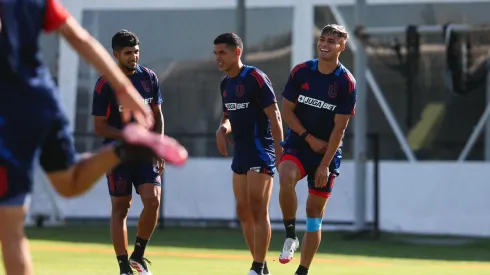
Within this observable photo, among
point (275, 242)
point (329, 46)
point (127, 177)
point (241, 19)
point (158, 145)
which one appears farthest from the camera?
point (241, 19)

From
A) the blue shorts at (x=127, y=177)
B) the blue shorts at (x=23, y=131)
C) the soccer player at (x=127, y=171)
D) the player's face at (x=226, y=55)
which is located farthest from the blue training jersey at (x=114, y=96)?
the blue shorts at (x=23, y=131)

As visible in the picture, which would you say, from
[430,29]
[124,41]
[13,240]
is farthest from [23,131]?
[430,29]

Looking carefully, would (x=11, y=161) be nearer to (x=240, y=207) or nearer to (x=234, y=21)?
(x=240, y=207)

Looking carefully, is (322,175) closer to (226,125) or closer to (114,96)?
(226,125)

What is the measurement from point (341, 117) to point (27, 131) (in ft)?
15.1

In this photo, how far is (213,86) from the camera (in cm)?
2033

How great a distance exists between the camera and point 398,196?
18.8m

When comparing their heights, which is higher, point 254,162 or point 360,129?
point 254,162

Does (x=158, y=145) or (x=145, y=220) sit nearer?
(x=158, y=145)

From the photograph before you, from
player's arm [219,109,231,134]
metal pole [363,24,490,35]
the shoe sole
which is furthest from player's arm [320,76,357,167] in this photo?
metal pole [363,24,490,35]

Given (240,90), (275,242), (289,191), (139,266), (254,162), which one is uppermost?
(240,90)

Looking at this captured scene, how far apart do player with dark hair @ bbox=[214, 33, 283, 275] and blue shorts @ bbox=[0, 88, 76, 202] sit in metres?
4.38

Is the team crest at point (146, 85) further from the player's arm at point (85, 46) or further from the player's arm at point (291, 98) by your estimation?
the player's arm at point (85, 46)

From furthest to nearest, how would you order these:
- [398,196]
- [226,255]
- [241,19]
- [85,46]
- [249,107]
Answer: [241,19], [398,196], [226,255], [249,107], [85,46]
